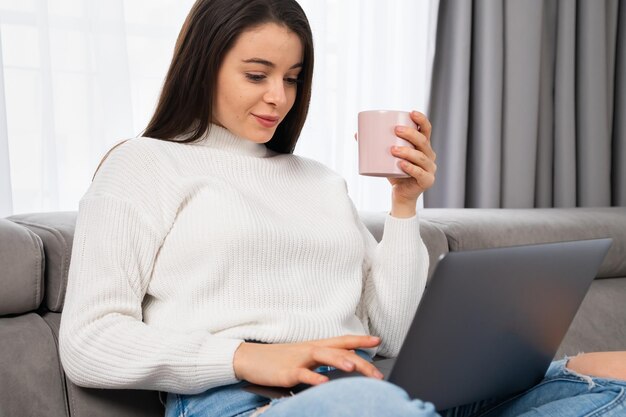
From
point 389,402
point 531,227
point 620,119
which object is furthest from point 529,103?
point 389,402

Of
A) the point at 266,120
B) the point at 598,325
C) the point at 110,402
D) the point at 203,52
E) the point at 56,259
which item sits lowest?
the point at 598,325

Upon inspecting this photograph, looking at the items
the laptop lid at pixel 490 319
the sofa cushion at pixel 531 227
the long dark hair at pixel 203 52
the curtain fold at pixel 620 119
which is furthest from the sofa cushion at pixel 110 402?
the curtain fold at pixel 620 119

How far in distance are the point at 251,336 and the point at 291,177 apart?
14.3 inches

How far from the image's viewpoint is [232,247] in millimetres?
1102

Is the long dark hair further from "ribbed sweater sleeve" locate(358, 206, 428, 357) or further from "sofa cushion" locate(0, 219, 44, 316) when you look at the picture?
"ribbed sweater sleeve" locate(358, 206, 428, 357)

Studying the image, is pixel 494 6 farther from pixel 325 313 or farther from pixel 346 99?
pixel 325 313

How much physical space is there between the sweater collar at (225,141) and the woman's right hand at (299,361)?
0.43 metres

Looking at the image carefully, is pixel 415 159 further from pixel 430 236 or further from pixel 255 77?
pixel 430 236

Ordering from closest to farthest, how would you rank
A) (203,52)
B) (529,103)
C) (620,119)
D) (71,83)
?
(203,52) → (71,83) → (529,103) → (620,119)

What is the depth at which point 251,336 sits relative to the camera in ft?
3.58

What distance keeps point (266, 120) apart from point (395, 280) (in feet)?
1.21

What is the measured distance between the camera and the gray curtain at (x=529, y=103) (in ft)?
8.16

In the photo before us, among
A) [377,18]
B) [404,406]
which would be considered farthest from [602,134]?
[404,406]

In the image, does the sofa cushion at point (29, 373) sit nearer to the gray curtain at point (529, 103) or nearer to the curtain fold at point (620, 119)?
the gray curtain at point (529, 103)
